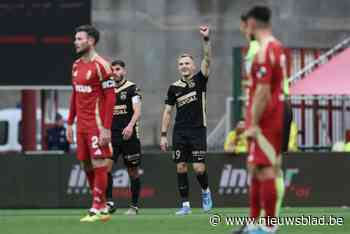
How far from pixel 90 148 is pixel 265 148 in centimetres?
379

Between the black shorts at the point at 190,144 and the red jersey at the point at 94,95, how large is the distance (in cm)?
280

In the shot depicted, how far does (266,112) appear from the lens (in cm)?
1116

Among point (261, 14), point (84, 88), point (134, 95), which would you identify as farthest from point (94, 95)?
point (261, 14)

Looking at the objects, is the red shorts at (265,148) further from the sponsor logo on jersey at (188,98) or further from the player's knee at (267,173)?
the sponsor logo on jersey at (188,98)

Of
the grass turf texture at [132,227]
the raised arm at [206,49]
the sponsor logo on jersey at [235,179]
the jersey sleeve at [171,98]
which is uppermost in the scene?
the raised arm at [206,49]

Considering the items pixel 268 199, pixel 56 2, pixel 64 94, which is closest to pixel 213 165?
pixel 56 2

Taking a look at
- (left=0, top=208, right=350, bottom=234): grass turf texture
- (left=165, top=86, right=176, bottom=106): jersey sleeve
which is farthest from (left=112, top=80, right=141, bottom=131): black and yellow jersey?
(left=0, top=208, right=350, bottom=234): grass turf texture

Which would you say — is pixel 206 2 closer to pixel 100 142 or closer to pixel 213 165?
pixel 213 165

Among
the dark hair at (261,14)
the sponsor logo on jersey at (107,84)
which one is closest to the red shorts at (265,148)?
the dark hair at (261,14)

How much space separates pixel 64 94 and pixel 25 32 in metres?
13.9

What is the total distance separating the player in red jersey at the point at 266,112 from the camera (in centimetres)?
1107

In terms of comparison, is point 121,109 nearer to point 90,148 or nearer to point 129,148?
point 129,148

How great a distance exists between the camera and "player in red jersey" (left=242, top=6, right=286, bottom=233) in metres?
11.1

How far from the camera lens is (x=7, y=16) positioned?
21438 millimetres
